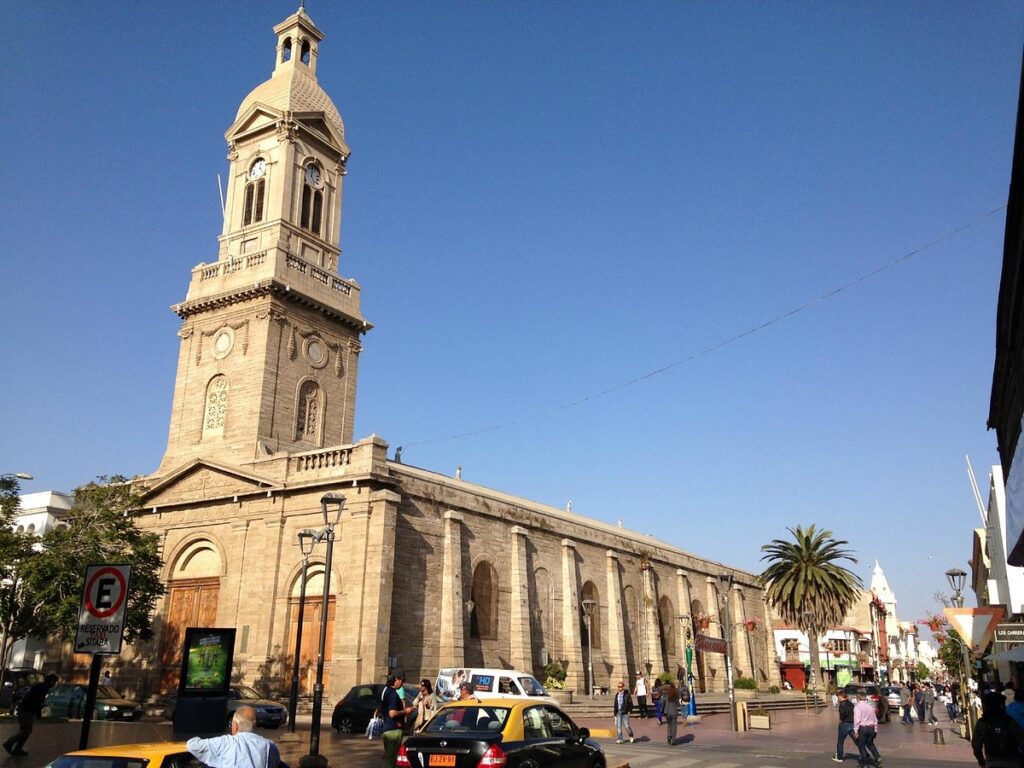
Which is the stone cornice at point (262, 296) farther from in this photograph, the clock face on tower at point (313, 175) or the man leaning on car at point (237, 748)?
the man leaning on car at point (237, 748)

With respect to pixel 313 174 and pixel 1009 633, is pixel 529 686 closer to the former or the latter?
pixel 1009 633

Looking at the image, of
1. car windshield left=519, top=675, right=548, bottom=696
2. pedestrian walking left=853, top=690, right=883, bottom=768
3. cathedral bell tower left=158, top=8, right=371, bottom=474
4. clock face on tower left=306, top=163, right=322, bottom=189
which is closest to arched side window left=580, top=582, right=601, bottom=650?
cathedral bell tower left=158, top=8, right=371, bottom=474

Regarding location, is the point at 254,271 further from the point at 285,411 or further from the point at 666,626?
the point at 666,626

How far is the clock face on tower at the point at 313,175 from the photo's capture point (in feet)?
149

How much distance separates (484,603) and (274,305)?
1695 centimetres

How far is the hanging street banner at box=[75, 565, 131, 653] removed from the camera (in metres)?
9.94

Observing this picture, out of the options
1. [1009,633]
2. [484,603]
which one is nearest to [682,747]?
[1009,633]

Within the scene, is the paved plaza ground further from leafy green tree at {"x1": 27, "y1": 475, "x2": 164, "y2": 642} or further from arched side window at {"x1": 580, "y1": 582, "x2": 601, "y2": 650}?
arched side window at {"x1": 580, "y1": 582, "x2": 601, "y2": 650}

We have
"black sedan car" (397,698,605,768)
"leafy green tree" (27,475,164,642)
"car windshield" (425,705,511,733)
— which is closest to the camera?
"black sedan car" (397,698,605,768)

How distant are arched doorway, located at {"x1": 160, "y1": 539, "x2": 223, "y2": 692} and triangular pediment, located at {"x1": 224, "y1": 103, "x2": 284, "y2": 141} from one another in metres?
21.6

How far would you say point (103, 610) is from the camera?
1013 centimetres

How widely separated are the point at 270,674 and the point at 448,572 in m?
7.90

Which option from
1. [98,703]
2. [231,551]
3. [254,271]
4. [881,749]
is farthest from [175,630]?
[881,749]

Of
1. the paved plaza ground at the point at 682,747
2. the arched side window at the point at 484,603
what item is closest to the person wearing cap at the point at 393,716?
the paved plaza ground at the point at 682,747
